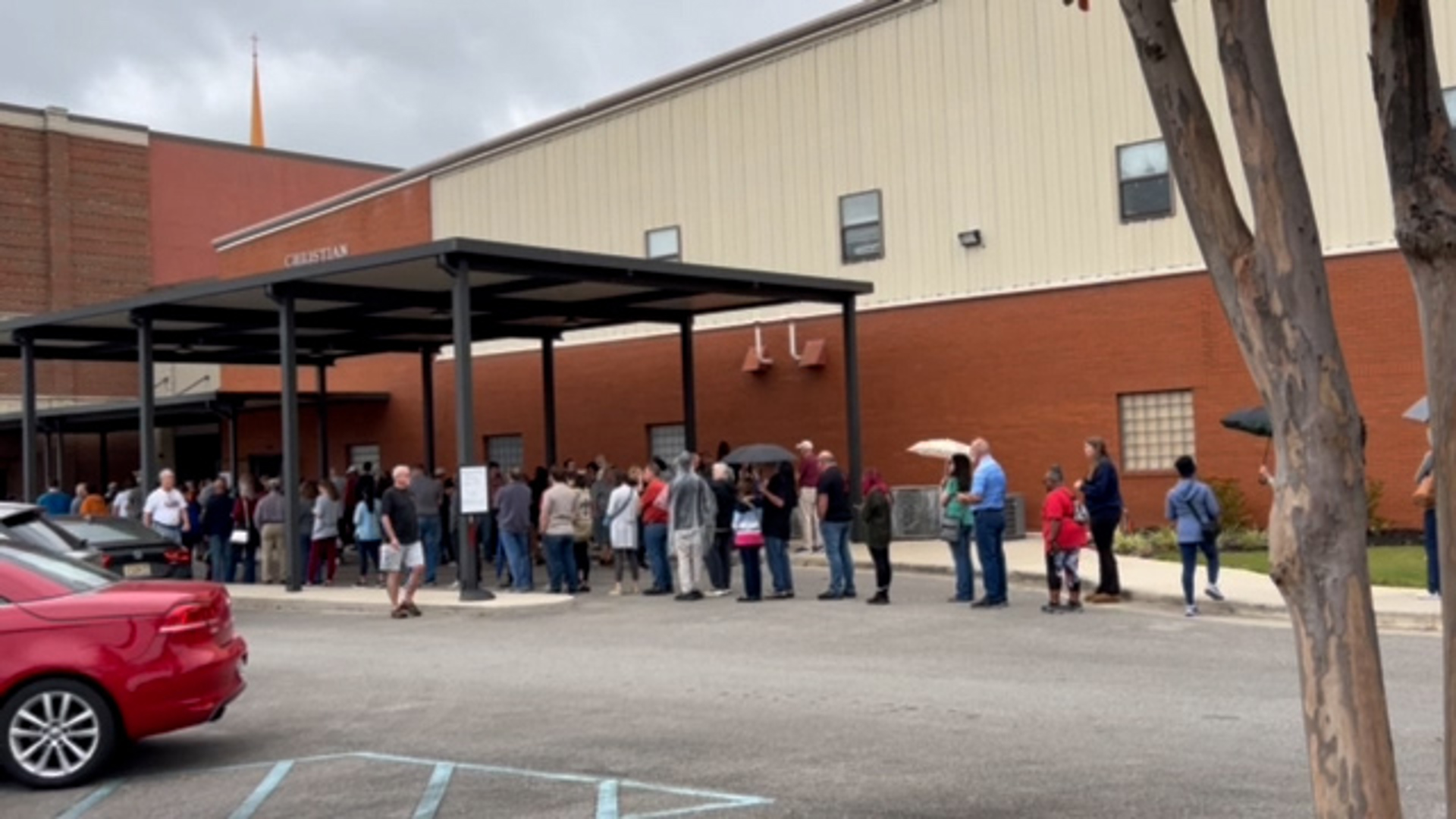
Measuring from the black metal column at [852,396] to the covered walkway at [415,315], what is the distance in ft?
0.08

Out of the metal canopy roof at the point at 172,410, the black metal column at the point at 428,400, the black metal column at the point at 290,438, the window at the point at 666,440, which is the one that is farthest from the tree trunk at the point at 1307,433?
the metal canopy roof at the point at 172,410

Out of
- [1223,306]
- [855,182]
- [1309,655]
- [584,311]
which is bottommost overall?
[1309,655]

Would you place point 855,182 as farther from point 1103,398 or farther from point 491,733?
point 491,733

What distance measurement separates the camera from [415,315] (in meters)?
27.6

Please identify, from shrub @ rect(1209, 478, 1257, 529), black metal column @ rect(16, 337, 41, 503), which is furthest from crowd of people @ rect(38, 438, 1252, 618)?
shrub @ rect(1209, 478, 1257, 529)

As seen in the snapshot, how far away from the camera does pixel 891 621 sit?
1630 cm

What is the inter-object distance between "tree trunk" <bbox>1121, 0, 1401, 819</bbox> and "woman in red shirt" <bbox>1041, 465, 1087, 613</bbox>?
12.1 metres

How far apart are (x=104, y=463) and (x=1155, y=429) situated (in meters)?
31.5

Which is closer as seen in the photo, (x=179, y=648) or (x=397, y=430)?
(x=179, y=648)

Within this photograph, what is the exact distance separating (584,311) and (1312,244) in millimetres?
24313

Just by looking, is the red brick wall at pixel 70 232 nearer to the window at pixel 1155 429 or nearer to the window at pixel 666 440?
the window at pixel 666 440

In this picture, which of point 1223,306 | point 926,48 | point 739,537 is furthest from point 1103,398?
point 1223,306

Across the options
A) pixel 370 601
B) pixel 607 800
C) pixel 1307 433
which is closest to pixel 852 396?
pixel 370 601

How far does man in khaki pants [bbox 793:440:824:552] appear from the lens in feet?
74.3
